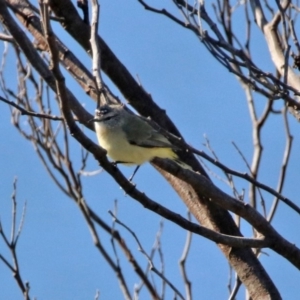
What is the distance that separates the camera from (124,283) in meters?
3.04

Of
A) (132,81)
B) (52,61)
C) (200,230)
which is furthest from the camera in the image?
(132,81)

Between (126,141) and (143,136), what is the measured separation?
113 millimetres

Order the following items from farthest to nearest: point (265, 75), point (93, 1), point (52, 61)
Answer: point (93, 1) < point (265, 75) < point (52, 61)

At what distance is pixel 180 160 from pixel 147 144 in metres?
0.27

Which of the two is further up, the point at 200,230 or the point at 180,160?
the point at 180,160

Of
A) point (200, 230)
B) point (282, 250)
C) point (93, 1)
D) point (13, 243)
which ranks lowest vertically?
point (282, 250)

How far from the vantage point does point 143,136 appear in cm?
405

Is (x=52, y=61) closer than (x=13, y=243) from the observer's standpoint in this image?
Yes

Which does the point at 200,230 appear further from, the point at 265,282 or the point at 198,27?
the point at 198,27

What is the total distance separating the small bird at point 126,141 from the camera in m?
3.89

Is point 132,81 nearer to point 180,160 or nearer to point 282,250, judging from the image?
point 180,160

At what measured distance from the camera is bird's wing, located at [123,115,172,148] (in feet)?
12.9

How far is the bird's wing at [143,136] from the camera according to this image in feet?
12.9

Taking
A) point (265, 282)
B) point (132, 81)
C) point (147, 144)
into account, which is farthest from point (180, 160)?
point (265, 282)
